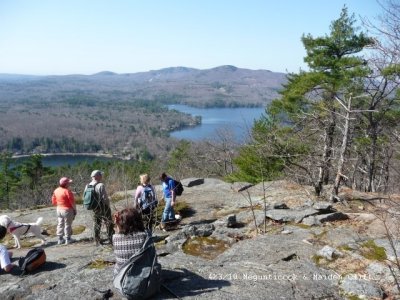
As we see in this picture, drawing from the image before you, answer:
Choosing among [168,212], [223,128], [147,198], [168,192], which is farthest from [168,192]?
[223,128]

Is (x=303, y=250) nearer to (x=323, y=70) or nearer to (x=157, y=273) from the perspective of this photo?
(x=157, y=273)

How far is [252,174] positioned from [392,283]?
44.5 feet

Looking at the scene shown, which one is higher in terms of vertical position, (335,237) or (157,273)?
(157,273)

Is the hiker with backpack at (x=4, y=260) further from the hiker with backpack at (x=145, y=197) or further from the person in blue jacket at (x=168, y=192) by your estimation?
the person in blue jacket at (x=168, y=192)

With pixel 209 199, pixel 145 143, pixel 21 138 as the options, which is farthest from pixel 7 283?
pixel 21 138

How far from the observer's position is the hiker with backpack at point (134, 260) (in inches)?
166

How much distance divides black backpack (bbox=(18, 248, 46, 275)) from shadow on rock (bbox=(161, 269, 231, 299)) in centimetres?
209

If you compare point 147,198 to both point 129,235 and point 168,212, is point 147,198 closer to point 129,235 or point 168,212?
point 168,212

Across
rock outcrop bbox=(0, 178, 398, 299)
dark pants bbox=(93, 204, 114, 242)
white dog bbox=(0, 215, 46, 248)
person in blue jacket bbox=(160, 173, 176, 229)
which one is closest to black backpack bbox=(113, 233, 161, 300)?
rock outcrop bbox=(0, 178, 398, 299)

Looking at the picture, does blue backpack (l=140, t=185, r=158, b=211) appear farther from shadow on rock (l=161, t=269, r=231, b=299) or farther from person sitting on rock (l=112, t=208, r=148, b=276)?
person sitting on rock (l=112, t=208, r=148, b=276)

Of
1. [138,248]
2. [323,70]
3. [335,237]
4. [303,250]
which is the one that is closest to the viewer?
[138,248]

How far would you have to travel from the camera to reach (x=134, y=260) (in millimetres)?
4254

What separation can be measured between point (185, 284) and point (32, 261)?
247cm

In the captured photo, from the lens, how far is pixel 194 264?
18.2ft
